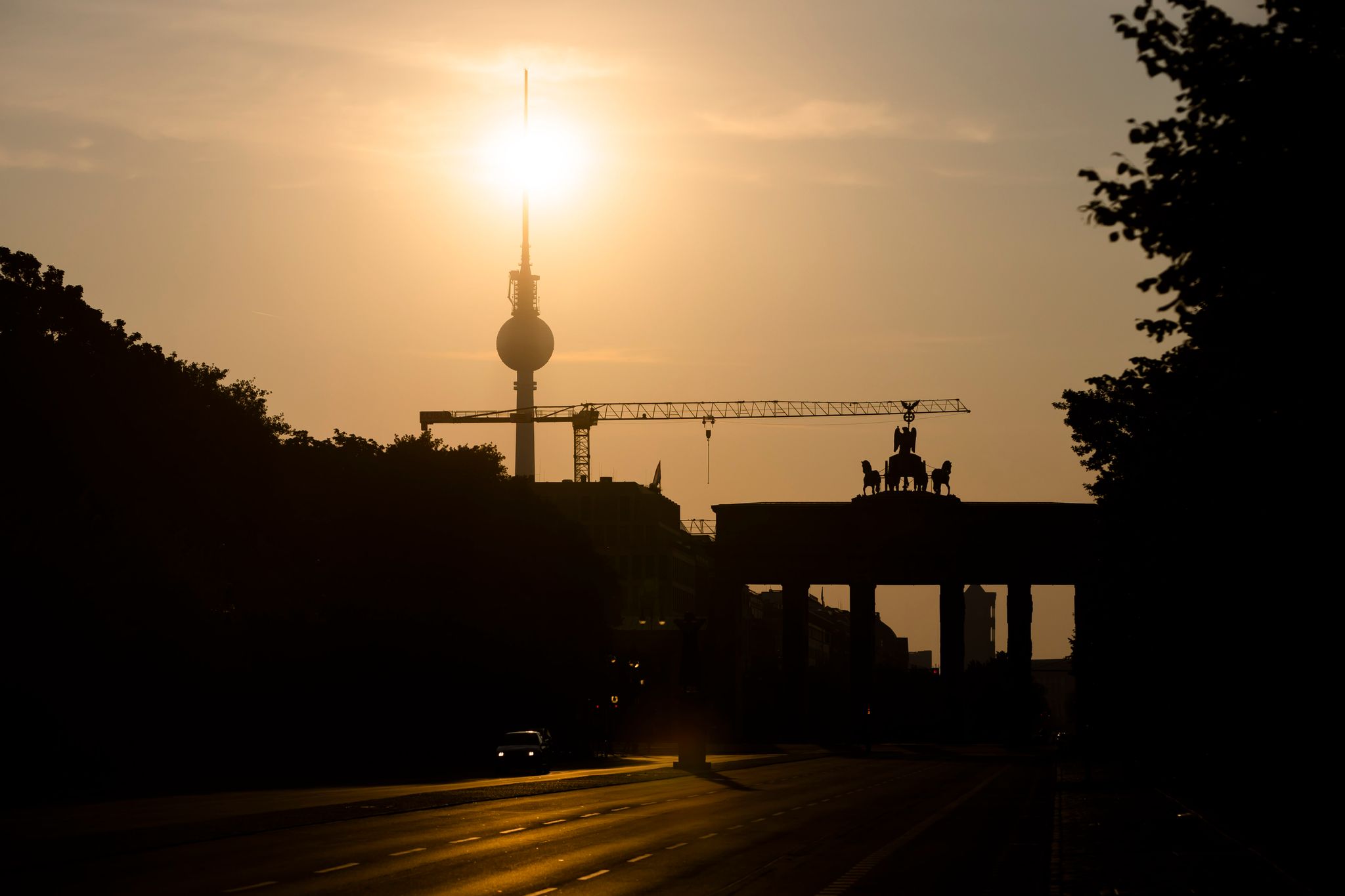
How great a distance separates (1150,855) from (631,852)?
327 inches

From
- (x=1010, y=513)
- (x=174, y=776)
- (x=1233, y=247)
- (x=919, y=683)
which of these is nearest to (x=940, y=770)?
(x=174, y=776)

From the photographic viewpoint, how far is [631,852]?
28969 millimetres

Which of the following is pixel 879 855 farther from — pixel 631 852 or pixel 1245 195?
pixel 1245 195

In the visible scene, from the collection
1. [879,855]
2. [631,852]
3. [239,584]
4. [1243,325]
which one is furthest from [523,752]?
[1243,325]

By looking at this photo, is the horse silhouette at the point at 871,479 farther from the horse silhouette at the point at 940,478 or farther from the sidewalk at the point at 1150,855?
the sidewalk at the point at 1150,855

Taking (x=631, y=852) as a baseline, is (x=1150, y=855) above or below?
above

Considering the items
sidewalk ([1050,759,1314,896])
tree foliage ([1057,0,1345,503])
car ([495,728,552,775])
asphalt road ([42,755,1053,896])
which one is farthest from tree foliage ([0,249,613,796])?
tree foliage ([1057,0,1345,503])

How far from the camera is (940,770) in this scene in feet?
243

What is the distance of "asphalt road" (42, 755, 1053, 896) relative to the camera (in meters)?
23.2

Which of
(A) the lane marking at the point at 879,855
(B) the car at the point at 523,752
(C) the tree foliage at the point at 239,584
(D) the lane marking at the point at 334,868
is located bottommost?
(B) the car at the point at 523,752

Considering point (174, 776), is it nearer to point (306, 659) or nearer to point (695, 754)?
point (306, 659)

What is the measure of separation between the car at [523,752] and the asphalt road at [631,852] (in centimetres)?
1797

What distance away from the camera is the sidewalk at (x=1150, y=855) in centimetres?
2216

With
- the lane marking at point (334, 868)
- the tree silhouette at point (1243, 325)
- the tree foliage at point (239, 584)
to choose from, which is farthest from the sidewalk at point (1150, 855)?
the tree foliage at point (239, 584)
